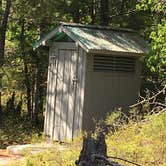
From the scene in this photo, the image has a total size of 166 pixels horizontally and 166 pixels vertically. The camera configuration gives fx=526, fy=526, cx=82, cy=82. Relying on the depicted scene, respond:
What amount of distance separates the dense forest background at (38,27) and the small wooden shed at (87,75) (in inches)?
31.8

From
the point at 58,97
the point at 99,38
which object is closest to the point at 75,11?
the point at 99,38

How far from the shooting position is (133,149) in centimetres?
714

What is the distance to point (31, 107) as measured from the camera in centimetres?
1853

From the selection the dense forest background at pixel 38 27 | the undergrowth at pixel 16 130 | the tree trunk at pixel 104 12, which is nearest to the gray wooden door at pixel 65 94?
the undergrowth at pixel 16 130

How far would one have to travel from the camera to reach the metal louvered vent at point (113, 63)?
12.4 metres

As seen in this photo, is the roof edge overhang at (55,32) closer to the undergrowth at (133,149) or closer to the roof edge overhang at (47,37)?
the roof edge overhang at (47,37)

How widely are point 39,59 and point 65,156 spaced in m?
9.61

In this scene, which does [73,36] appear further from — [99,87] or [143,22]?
[143,22]

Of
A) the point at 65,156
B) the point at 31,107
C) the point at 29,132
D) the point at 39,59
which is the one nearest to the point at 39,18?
the point at 39,59

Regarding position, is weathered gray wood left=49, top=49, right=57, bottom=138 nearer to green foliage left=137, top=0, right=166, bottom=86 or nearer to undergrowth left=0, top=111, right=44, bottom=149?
undergrowth left=0, top=111, right=44, bottom=149

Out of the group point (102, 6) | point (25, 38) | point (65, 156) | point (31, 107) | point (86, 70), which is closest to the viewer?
point (65, 156)

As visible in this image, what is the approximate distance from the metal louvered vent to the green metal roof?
0.34m

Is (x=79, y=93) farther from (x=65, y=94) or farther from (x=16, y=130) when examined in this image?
(x=16, y=130)

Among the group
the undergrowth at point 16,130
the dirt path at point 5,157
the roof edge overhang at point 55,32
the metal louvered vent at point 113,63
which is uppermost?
the roof edge overhang at point 55,32
